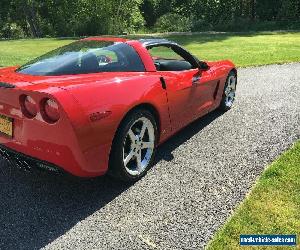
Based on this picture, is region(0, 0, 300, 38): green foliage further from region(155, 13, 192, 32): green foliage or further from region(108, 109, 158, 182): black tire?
region(108, 109, 158, 182): black tire

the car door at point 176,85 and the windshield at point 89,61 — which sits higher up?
the windshield at point 89,61

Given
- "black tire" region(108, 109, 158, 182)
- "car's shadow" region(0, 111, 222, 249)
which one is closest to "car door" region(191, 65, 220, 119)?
"black tire" region(108, 109, 158, 182)

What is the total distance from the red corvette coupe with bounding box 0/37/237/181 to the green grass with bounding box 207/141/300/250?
112 cm

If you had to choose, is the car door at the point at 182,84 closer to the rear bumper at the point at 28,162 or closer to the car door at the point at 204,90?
the car door at the point at 204,90

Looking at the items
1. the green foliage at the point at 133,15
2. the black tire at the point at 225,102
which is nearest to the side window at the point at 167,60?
the black tire at the point at 225,102

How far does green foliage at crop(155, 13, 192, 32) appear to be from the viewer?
99.0 feet

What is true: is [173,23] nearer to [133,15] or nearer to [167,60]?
[133,15]

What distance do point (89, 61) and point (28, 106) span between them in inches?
35.7

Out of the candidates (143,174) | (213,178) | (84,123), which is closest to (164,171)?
(143,174)

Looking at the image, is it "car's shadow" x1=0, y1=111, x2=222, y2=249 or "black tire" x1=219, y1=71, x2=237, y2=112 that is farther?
"black tire" x1=219, y1=71, x2=237, y2=112

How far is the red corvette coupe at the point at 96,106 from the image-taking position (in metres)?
3.18

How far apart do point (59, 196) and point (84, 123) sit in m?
0.95

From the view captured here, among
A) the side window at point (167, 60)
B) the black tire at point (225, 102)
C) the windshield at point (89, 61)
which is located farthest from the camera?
the black tire at point (225, 102)

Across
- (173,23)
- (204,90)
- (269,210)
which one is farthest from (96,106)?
(173,23)
